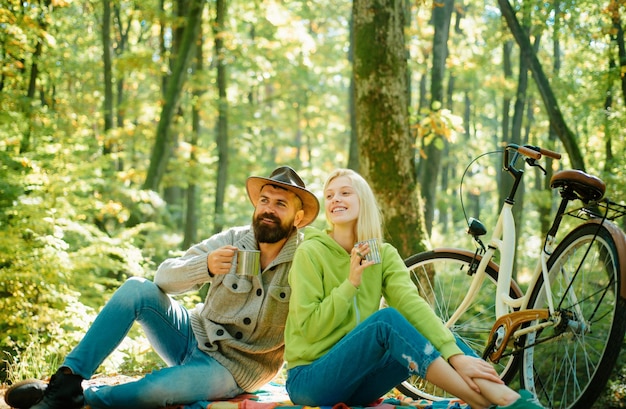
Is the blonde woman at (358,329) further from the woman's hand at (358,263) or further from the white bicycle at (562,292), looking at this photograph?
the white bicycle at (562,292)

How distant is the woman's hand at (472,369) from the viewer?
2543mm

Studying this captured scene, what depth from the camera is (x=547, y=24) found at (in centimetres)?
1092

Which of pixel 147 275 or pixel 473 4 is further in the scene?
pixel 473 4

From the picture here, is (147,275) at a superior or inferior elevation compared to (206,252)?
inferior

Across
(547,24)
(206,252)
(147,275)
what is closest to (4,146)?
(147,275)

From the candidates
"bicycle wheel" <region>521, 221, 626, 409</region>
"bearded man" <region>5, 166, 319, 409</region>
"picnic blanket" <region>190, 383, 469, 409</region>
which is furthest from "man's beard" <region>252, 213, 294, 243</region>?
"bicycle wheel" <region>521, 221, 626, 409</region>

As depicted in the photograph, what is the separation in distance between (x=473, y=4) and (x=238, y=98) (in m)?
7.93

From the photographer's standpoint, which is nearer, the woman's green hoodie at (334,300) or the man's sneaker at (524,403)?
the man's sneaker at (524,403)

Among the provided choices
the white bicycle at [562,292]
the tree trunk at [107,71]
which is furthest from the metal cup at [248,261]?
the tree trunk at [107,71]

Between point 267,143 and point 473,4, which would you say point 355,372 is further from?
point 267,143

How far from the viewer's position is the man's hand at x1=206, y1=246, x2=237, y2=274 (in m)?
3.08

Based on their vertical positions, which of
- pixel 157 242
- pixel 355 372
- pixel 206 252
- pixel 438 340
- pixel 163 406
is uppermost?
pixel 206 252

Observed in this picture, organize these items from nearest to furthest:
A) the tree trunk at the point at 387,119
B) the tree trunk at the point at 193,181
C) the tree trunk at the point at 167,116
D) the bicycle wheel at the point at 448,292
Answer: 1. the bicycle wheel at the point at 448,292
2. the tree trunk at the point at 387,119
3. the tree trunk at the point at 167,116
4. the tree trunk at the point at 193,181

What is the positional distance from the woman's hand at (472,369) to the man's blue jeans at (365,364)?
9 cm
